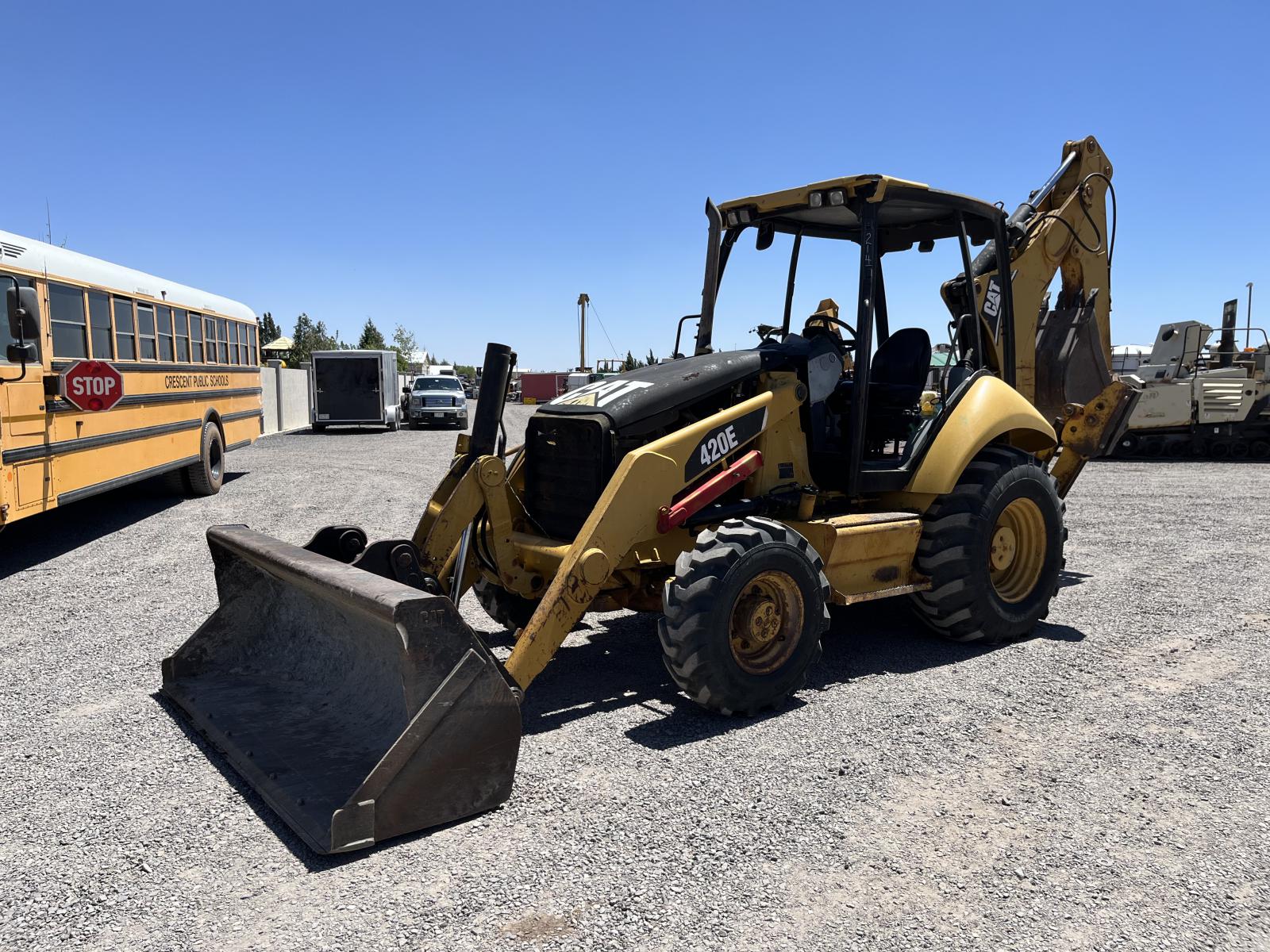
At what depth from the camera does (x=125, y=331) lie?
11.0m

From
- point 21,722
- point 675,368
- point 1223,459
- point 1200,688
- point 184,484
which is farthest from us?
point 1223,459

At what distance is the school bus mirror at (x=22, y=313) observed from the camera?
816cm

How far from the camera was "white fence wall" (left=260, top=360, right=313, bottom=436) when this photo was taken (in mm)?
29078

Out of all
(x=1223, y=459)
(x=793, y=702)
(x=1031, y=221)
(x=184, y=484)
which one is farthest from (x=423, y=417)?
(x=793, y=702)

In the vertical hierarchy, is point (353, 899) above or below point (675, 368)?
below

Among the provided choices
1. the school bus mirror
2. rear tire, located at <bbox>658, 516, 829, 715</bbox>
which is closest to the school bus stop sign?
the school bus mirror

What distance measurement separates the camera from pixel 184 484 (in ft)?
44.3

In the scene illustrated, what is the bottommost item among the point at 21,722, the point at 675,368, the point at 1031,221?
the point at 21,722

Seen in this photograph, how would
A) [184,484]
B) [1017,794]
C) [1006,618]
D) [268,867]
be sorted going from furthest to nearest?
1. [184,484]
2. [1006,618]
3. [1017,794]
4. [268,867]

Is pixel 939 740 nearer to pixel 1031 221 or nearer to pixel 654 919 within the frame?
pixel 654 919

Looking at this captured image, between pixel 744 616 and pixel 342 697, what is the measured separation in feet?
6.58

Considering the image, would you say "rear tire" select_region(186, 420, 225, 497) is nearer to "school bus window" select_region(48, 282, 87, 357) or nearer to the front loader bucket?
"school bus window" select_region(48, 282, 87, 357)

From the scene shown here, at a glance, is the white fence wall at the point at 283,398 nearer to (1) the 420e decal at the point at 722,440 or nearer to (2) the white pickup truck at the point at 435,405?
(2) the white pickup truck at the point at 435,405

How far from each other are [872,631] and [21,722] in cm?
508
